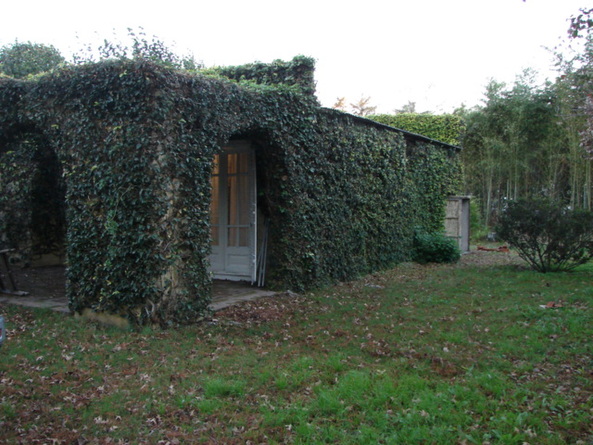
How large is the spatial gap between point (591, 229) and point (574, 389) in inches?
258

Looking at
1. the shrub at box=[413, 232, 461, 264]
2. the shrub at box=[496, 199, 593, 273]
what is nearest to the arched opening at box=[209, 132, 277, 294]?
the shrub at box=[496, 199, 593, 273]

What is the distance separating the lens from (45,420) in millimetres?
3408

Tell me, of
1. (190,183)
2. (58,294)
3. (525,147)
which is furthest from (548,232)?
(525,147)

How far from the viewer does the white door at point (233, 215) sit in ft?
27.5

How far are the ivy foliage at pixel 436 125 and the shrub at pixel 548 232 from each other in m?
7.10

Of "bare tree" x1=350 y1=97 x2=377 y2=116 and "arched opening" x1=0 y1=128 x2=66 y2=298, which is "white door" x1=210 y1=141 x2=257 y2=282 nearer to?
"arched opening" x1=0 y1=128 x2=66 y2=298

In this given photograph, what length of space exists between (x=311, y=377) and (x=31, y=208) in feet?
28.9

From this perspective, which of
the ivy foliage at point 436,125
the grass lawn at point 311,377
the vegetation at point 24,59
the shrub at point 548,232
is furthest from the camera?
the ivy foliage at point 436,125

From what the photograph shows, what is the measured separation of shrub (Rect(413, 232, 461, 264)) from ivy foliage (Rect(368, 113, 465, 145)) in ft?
17.7

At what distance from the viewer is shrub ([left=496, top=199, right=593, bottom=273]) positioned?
9.26m

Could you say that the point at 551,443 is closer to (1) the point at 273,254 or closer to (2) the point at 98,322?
(2) the point at 98,322

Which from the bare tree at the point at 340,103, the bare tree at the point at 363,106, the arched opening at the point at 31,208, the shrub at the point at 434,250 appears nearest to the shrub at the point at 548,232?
the shrub at the point at 434,250

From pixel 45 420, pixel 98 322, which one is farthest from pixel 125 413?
pixel 98 322

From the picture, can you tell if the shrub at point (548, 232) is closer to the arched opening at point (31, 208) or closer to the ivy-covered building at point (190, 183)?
the ivy-covered building at point (190, 183)
